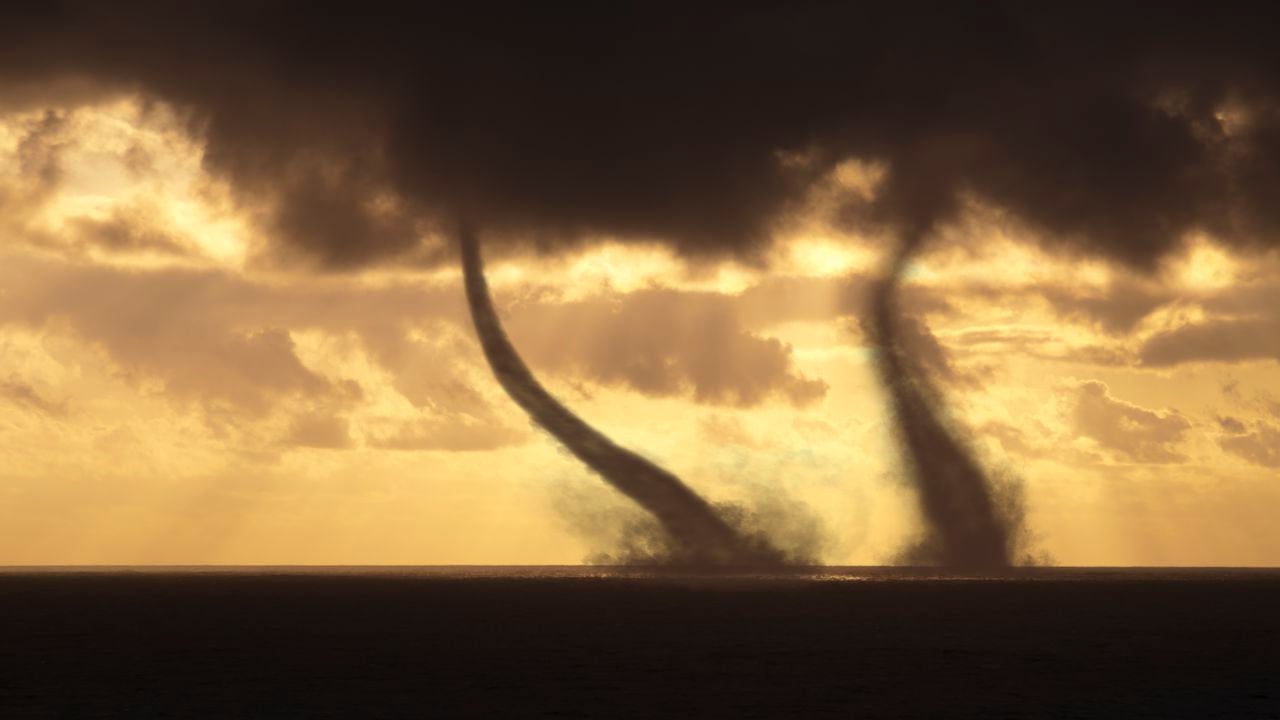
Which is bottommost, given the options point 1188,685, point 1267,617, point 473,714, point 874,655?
point 473,714

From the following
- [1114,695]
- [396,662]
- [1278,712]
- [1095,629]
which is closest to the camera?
[1278,712]

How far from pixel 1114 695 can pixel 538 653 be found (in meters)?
44.3

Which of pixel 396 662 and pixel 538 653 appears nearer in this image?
pixel 396 662

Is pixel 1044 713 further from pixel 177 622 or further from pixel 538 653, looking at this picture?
pixel 177 622

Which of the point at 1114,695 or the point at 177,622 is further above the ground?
the point at 177,622

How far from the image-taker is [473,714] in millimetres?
71875

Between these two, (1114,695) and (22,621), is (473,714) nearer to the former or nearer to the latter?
(1114,695)

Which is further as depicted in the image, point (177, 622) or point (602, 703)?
point (177, 622)

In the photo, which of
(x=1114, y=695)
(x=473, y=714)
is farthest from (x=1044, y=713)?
(x=473, y=714)

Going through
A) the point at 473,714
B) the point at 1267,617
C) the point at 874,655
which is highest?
the point at 1267,617

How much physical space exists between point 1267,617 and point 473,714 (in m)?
136

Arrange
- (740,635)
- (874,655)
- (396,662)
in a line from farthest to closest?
1. (740,635)
2. (874,655)
3. (396,662)

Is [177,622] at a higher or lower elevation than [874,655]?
higher

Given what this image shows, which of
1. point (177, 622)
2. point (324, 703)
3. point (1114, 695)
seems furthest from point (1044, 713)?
point (177, 622)
